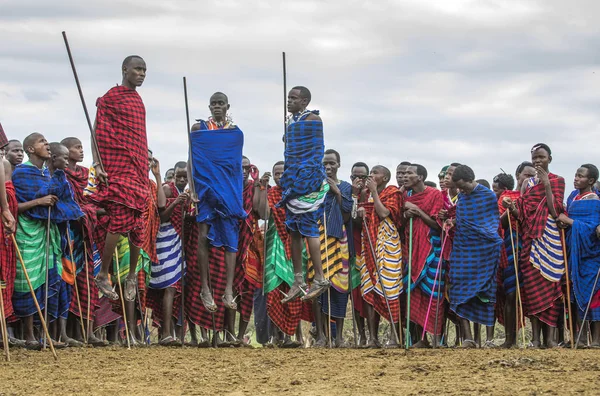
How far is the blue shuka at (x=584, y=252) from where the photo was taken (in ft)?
46.6

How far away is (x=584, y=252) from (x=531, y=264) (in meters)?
0.78

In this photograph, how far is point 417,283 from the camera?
48.0 ft

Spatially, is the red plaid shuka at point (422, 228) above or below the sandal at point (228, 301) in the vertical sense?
above

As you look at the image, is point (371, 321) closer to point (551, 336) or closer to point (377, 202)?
point (377, 202)

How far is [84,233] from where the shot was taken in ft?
44.5

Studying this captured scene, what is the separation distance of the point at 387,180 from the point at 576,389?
7308 millimetres

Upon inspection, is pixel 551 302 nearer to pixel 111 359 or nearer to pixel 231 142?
pixel 231 142

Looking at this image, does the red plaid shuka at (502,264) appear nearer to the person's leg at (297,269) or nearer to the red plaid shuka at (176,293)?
the person's leg at (297,269)

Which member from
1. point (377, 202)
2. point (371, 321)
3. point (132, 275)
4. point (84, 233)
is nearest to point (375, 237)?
point (377, 202)

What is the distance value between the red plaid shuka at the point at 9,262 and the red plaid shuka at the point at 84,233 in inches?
41.2

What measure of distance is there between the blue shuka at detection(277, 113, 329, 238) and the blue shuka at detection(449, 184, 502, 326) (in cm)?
284

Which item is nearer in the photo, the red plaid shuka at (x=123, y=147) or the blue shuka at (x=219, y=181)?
the red plaid shuka at (x=123, y=147)

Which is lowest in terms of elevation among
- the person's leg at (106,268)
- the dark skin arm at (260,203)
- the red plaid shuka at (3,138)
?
the person's leg at (106,268)

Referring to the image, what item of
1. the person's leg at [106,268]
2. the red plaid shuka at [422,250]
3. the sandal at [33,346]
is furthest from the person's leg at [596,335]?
the sandal at [33,346]
